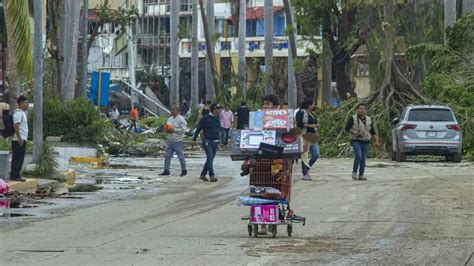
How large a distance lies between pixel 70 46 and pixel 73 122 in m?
2.60

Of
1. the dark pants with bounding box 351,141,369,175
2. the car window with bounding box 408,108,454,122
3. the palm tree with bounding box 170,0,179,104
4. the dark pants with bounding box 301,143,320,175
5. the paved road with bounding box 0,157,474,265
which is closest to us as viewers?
the paved road with bounding box 0,157,474,265

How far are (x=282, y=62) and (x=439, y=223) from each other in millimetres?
A: 49646

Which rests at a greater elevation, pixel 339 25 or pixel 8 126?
pixel 339 25

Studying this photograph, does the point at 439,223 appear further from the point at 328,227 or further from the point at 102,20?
the point at 102,20

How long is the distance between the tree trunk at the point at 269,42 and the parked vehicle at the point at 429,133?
1837cm

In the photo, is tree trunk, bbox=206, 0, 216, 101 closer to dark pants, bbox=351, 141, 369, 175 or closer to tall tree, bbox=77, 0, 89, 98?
Result: tall tree, bbox=77, 0, 89, 98

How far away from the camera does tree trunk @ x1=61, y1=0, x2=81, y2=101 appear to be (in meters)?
31.8

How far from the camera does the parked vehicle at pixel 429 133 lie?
32.3 metres

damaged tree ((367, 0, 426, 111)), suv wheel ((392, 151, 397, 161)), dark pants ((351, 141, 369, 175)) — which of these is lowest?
suv wheel ((392, 151, 397, 161))

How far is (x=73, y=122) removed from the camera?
31.0 m

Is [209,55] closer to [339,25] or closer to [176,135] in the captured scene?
[339,25]

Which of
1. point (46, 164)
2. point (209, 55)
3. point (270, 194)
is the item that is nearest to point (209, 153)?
point (46, 164)

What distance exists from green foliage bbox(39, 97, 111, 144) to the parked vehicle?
9499 millimetres

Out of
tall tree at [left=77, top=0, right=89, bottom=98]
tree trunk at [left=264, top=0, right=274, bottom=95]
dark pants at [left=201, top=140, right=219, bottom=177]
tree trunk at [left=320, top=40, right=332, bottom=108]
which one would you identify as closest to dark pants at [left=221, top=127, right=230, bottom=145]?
tree trunk at [left=320, top=40, right=332, bottom=108]
